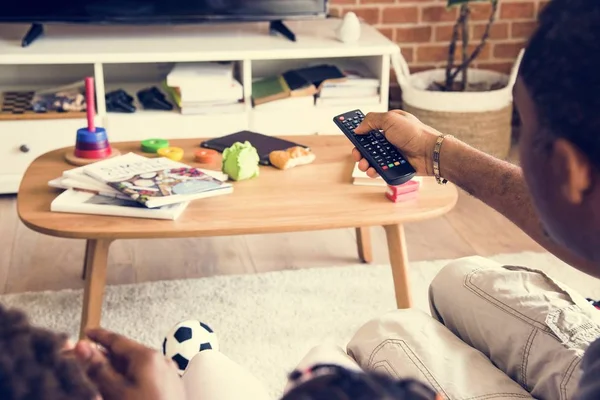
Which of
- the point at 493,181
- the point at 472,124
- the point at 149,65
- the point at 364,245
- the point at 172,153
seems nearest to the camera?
the point at 493,181

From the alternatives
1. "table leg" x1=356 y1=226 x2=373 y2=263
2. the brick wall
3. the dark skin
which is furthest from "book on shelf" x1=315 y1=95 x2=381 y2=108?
the dark skin

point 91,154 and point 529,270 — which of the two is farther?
point 91,154

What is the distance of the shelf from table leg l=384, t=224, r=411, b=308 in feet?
3.37

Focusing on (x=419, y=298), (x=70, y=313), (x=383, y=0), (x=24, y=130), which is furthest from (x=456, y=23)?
(x=70, y=313)

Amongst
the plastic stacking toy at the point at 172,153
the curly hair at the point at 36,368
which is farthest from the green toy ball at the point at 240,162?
the curly hair at the point at 36,368

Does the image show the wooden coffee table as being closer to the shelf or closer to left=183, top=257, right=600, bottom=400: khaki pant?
left=183, top=257, right=600, bottom=400: khaki pant

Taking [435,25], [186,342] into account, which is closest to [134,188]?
[186,342]

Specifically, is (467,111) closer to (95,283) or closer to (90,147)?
(90,147)

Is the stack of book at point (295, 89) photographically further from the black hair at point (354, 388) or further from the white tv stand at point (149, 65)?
the black hair at point (354, 388)

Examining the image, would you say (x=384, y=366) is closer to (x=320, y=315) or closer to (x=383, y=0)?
(x=320, y=315)

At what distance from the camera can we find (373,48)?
2.68 meters

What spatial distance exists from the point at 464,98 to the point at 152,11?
1076 millimetres

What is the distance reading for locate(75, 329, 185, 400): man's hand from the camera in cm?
68

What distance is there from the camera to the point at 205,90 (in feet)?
8.63
